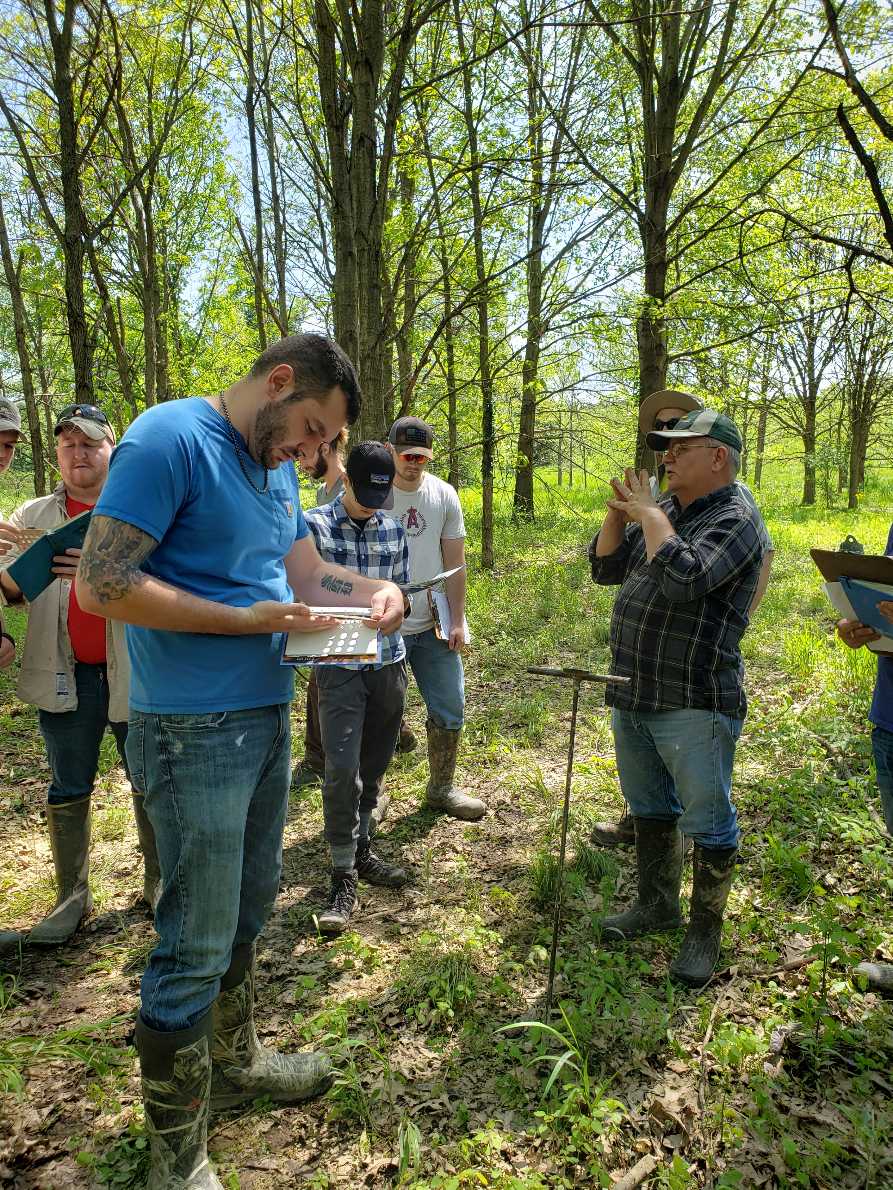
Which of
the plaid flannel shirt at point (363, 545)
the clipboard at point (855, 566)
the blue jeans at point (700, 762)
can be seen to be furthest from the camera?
the plaid flannel shirt at point (363, 545)

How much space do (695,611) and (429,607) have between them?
5.74ft

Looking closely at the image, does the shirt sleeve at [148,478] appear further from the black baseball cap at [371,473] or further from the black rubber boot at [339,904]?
the black rubber boot at [339,904]

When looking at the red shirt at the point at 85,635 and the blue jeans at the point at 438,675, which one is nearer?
the red shirt at the point at 85,635

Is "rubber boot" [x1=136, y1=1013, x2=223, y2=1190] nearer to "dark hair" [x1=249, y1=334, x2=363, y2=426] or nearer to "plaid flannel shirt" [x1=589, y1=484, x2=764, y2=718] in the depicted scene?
"dark hair" [x1=249, y1=334, x2=363, y2=426]

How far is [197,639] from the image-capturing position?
1839 millimetres

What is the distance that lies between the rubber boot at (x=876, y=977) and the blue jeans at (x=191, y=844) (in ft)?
8.11

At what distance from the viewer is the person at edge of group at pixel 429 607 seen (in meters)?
4.15

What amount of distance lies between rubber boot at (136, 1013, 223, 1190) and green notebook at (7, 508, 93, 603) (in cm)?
167

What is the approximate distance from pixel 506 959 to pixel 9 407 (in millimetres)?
3331

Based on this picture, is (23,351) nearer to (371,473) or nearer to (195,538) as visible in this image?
(371,473)

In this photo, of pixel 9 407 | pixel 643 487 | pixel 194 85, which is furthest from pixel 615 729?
pixel 194 85

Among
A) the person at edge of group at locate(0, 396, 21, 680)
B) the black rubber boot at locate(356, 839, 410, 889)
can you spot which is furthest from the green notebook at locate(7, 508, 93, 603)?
the black rubber boot at locate(356, 839, 410, 889)

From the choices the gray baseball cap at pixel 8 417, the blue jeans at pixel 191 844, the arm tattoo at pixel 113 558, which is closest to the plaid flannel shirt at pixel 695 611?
the blue jeans at pixel 191 844

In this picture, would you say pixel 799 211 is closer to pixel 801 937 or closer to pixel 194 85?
pixel 194 85
